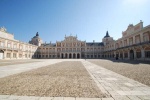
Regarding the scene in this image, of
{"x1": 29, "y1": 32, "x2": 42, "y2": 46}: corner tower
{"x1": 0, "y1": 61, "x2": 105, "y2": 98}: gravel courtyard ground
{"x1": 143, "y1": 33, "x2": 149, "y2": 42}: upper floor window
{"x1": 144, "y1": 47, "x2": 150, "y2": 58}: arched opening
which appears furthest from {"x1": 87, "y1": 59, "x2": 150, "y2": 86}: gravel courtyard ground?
{"x1": 29, "y1": 32, "x2": 42, "y2": 46}: corner tower

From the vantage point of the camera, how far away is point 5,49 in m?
39.1

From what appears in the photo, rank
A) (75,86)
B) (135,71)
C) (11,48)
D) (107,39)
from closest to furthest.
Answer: (75,86), (135,71), (11,48), (107,39)

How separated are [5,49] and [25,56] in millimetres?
15132

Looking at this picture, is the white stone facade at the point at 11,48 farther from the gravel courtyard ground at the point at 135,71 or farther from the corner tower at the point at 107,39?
the corner tower at the point at 107,39

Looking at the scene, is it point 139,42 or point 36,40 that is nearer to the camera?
point 139,42

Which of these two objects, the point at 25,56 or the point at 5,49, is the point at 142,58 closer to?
the point at 5,49

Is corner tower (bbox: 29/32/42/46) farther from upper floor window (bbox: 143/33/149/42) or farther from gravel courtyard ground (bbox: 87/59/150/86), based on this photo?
gravel courtyard ground (bbox: 87/59/150/86)

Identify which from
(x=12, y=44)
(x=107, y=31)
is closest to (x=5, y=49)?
(x=12, y=44)

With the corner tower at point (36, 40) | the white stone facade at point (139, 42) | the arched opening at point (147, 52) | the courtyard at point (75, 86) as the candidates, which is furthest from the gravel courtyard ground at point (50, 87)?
the corner tower at point (36, 40)

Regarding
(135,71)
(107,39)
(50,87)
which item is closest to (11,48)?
(50,87)

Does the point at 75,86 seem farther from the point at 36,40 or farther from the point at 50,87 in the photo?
the point at 36,40

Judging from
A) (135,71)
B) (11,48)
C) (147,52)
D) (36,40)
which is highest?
(36,40)

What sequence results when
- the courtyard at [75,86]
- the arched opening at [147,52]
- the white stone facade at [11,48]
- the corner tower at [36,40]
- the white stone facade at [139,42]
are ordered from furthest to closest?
the corner tower at [36,40]
the white stone facade at [11,48]
the white stone facade at [139,42]
the arched opening at [147,52]
the courtyard at [75,86]

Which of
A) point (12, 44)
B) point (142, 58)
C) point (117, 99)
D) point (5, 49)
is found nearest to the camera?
point (117, 99)
